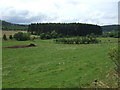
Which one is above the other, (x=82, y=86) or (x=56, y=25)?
(x=56, y=25)

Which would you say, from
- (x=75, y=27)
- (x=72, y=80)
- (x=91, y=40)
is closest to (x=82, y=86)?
(x=72, y=80)

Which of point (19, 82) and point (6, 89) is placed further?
point (19, 82)

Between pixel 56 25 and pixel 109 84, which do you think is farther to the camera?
pixel 56 25

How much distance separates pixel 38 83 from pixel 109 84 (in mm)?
5183

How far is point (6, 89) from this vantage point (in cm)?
1194

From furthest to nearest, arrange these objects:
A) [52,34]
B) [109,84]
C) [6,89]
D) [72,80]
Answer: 1. [52,34]
2. [72,80]
3. [6,89]
4. [109,84]

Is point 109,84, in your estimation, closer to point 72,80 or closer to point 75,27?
point 72,80

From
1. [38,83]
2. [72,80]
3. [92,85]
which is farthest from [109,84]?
[38,83]

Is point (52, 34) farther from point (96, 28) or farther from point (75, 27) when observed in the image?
point (96, 28)

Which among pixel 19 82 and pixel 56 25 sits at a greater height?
pixel 56 25

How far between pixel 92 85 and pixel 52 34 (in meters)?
107

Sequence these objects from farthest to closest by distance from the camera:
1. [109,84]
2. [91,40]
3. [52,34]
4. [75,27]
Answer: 1. [75,27]
2. [52,34]
3. [91,40]
4. [109,84]

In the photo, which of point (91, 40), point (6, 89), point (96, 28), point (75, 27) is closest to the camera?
point (6, 89)

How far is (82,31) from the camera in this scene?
132 m
